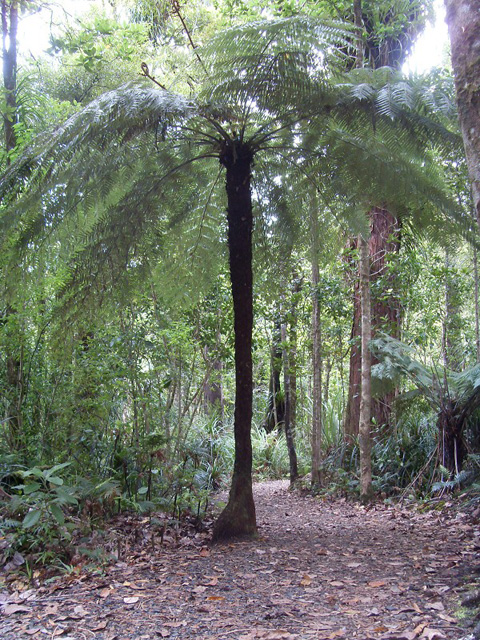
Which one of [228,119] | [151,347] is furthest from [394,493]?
[228,119]

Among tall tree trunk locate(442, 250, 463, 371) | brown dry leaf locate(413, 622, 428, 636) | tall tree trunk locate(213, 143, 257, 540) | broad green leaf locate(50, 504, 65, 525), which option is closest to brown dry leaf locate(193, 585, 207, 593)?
broad green leaf locate(50, 504, 65, 525)

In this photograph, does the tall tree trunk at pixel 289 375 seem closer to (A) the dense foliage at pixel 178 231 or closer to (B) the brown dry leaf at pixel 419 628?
(A) the dense foliage at pixel 178 231

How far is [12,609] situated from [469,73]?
3128 millimetres

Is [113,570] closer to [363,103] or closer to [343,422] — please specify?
[363,103]

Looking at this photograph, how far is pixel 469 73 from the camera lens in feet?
5.90

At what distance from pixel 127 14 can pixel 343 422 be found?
24.8 feet

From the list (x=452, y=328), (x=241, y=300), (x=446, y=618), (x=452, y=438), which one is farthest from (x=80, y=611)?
(x=452, y=328)

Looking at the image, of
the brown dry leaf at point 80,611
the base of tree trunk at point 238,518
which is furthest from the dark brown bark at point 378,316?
the brown dry leaf at point 80,611

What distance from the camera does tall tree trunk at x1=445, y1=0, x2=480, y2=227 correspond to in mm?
1755

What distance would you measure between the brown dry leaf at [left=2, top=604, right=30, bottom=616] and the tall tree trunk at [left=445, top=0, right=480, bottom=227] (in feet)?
9.03

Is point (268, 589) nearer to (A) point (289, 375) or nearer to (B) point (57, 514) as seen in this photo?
(B) point (57, 514)

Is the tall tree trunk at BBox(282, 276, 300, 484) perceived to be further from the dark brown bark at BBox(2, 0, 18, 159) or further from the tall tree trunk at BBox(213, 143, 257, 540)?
the dark brown bark at BBox(2, 0, 18, 159)

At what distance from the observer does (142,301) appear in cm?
566

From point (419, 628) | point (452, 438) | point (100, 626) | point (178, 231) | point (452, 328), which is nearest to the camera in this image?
point (419, 628)
